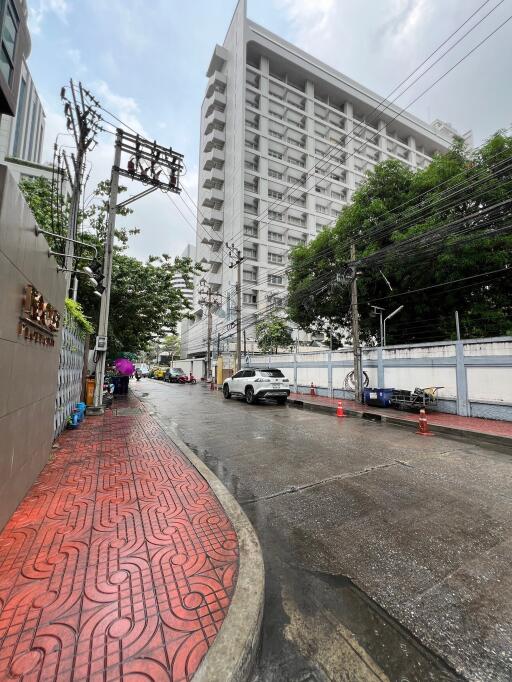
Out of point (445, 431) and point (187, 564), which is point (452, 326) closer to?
point (445, 431)

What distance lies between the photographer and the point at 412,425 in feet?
29.4

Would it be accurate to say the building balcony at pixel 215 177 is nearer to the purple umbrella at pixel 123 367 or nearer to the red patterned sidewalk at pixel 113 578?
the purple umbrella at pixel 123 367

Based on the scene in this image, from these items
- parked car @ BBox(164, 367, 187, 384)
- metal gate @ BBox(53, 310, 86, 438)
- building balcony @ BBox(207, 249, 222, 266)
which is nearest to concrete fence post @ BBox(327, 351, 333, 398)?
metal gate @ BBox(53, 310, 86, 438)

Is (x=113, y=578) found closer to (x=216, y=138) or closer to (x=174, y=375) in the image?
(x=174, y=375)

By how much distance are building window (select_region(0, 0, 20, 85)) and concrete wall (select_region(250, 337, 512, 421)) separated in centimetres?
1163

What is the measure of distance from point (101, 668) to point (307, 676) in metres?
1.06

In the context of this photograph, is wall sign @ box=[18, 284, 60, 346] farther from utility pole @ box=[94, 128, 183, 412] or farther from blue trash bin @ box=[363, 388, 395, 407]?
blue trash bin @ box=[363, 388, 395, 407]

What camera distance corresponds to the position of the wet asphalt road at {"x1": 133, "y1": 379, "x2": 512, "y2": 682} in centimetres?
169

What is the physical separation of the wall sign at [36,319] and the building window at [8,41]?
1.77 meters

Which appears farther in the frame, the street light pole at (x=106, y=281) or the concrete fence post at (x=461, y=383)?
the concrete fence post at (x=461, y=383)

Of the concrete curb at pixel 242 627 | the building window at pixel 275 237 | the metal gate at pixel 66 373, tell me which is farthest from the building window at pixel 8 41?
the building window at pixel 275 237

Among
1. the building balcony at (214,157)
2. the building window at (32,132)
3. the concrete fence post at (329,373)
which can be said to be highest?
the building balcony at (214,157)

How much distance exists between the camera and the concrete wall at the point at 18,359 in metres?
2.51

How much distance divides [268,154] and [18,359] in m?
42.0
